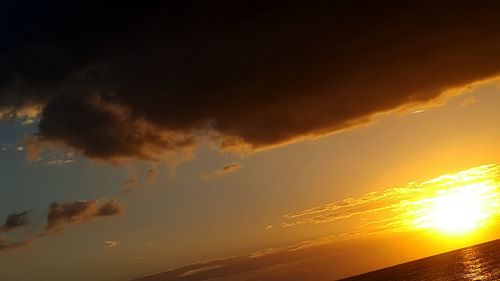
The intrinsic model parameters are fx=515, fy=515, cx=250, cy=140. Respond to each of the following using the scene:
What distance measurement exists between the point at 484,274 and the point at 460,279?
7537 millimetres

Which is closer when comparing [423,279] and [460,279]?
[460,279]

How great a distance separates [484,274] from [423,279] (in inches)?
1464

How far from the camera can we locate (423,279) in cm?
17575

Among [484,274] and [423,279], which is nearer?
[484,274]

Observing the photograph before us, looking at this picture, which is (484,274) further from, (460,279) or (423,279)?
(423,279)

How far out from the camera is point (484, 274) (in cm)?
14050

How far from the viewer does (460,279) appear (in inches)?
5748

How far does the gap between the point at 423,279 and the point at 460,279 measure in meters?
30.8

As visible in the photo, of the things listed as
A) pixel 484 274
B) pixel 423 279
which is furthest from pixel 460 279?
pixel 423 279
